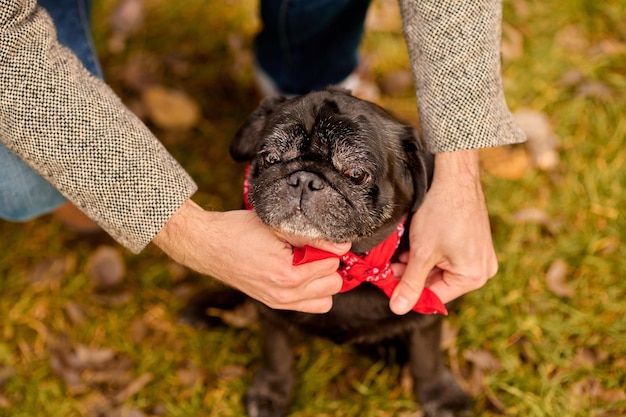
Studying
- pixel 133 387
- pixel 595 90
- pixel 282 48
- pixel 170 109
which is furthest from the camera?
pixel 170 109

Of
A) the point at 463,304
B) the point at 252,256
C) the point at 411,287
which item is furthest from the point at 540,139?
the point at 252,256

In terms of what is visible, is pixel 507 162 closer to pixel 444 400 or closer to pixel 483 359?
pixel 483 359

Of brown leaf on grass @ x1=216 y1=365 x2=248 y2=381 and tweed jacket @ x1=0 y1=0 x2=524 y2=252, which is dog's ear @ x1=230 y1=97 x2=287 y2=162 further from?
brown leaf on grass @ x1=216 y1=365 x2=248 y2=381

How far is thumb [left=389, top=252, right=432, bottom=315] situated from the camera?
222 cm

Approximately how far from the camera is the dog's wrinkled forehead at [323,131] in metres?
2.10

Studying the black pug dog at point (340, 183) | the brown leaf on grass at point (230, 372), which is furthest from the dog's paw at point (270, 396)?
the black pug dog at point (340, 183)

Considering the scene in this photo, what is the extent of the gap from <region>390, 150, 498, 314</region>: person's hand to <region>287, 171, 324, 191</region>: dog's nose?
402mm

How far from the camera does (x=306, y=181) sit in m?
2.07

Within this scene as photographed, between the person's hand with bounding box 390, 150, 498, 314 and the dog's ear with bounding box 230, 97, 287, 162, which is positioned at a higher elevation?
the dog's ear with bounding box 230, 97, 287, 162

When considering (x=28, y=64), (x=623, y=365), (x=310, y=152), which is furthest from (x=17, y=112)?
(x=623, y=365)

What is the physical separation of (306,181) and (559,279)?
157cm

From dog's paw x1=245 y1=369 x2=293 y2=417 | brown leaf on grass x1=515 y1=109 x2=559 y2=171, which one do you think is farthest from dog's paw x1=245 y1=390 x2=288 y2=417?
brown leaf on grass x1=515 y1=109 x2=559 y2=171

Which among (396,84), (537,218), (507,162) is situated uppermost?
(396,84)

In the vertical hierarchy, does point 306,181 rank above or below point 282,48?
above
